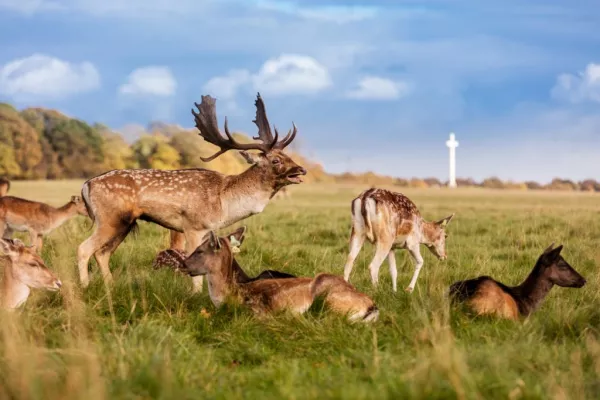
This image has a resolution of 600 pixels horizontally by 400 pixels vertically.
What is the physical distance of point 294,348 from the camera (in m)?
6.12

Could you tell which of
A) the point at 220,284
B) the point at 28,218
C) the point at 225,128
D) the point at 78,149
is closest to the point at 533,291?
the point at 220,284

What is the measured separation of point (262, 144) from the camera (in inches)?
384

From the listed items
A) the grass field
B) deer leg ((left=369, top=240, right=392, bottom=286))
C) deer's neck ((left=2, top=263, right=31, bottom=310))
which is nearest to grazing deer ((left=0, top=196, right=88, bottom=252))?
→ the grass field

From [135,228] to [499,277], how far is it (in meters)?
4.91

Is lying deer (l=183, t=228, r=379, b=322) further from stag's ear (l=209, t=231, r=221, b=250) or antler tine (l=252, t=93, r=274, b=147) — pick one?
antler tine (l=252, t=93, r=274, b=147)

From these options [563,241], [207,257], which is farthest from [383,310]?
[563,241]

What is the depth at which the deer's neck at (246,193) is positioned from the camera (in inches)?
374

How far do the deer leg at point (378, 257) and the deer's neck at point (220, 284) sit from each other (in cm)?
271

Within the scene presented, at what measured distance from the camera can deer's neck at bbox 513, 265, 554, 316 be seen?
7.49 meters

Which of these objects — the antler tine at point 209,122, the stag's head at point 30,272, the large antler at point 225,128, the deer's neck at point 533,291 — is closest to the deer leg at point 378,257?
the large antler at point 225,128

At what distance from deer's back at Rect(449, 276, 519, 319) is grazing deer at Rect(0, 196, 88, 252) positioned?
32.4ft

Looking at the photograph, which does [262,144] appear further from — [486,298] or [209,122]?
[486,298]

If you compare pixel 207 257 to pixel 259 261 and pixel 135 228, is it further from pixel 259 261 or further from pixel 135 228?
pixel 259 261

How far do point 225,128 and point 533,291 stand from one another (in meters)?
4.56
